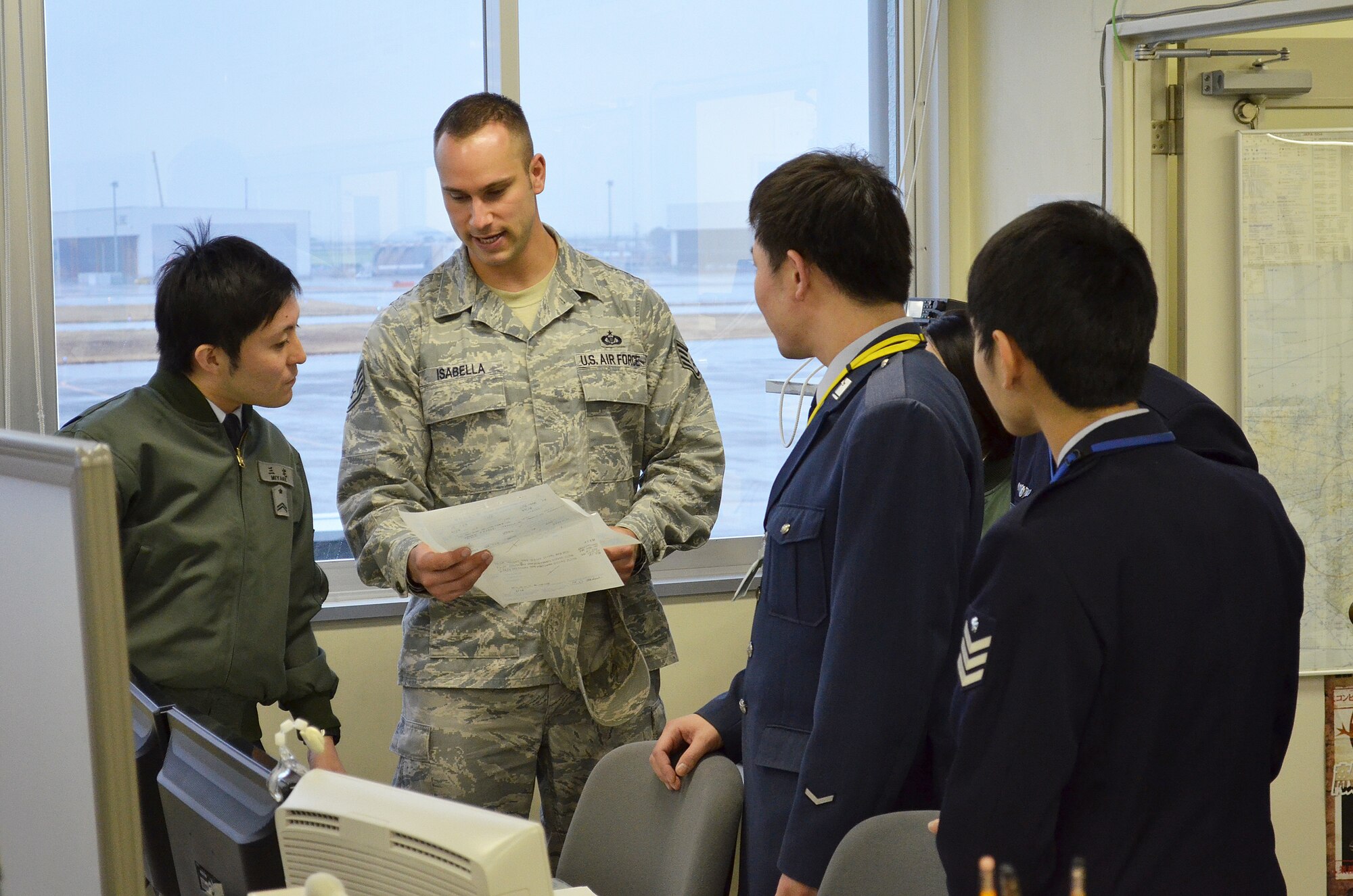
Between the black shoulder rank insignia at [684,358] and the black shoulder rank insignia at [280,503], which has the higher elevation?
the black shoulder rank insignia at [684,358]

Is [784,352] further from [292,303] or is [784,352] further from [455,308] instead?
[292,303]

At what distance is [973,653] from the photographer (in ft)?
3.81

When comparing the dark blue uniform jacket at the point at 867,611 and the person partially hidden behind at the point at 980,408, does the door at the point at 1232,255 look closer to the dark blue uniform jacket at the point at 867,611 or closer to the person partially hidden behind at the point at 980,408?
the person partially hidden behind at the point at 980,408

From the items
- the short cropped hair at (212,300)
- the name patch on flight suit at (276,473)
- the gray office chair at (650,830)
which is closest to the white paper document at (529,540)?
the gray office chair at (650,830)

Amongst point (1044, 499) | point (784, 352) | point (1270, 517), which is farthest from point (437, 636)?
point (1270, 517)

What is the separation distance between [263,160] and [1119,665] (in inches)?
93.0

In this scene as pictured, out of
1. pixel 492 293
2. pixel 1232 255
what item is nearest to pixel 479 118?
pixel 492 293

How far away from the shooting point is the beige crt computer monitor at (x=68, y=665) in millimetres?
797

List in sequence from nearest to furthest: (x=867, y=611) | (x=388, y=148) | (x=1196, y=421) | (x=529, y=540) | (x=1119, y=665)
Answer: (x=1119, y=665)
(x=867, y=611)
(x=1196, y=421)
(x=529, y=540)
(x=388, y=148)

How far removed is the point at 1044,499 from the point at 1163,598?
0.14m

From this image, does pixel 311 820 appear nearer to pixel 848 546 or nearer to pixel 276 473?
pixel 848 546

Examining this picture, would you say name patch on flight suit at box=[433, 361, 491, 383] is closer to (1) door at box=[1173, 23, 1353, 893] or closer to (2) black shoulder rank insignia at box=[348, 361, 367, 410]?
(2) black shoulder rank insignia at box=[348, 361, 367, 410]

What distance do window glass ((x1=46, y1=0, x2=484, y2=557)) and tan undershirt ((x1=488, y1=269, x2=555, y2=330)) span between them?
79 cm

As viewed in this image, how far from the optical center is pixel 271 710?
2.69 m
